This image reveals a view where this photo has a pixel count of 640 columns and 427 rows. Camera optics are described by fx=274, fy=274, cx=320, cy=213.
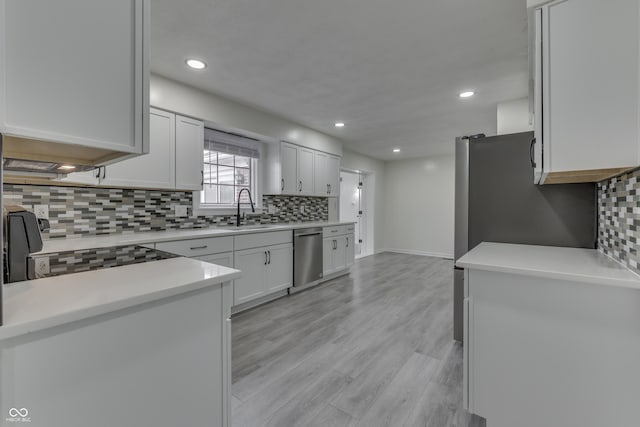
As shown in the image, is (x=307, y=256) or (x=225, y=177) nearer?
(x=225, y=177)

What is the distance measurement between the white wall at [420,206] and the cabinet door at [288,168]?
3606 mm

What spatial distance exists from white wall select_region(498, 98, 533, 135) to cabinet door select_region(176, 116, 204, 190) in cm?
340

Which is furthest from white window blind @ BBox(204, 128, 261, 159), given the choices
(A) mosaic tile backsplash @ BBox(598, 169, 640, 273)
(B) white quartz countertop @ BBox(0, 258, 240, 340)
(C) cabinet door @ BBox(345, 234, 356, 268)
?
(A) mosaic tile backsplash @ BBox(598, 169, 640, 273)

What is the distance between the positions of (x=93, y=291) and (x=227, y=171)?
2.95 m

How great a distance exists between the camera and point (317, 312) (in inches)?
118

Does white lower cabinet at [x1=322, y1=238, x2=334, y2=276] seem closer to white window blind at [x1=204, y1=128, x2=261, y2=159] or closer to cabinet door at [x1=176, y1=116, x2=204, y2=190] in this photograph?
white window blind at [x1=204, y1=128, x2=261, y2=159]

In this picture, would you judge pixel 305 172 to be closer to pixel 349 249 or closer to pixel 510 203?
pixel 349 249

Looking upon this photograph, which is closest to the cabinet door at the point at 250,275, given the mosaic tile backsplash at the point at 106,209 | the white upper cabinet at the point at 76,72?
the mosaic tile backsplash at the point at 106,209

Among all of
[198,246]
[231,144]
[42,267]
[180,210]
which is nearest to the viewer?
[42,267]

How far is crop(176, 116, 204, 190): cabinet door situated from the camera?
277 cm

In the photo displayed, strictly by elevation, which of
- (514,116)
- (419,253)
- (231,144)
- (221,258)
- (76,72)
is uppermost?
(514,116)

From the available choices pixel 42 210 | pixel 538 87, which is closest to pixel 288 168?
pixel 42 210

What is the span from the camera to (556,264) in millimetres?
1308

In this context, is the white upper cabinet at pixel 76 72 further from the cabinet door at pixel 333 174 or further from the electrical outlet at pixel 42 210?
the cabinet door at pixel 333 174
